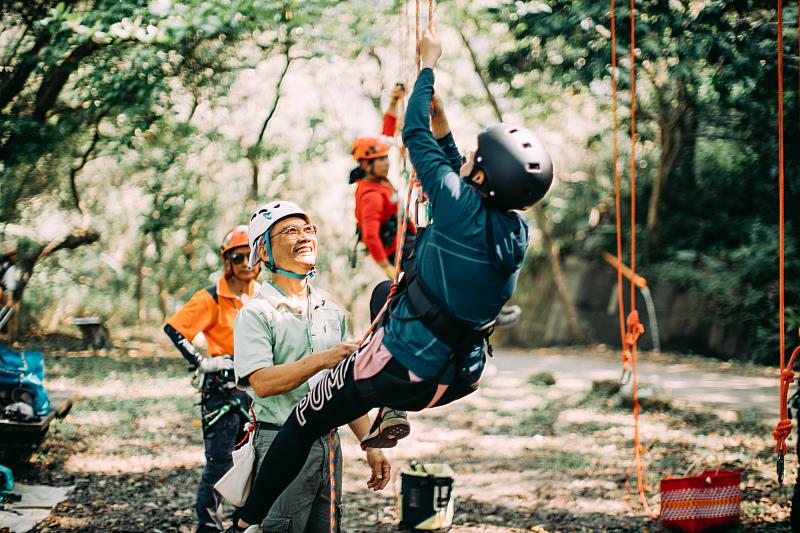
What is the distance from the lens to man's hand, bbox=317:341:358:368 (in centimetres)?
280

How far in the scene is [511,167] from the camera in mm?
2648

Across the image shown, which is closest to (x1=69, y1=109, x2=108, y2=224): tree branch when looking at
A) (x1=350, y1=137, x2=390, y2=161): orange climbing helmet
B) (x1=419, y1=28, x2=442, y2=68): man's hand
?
(x1=350, y1=137, x2=390, y2=161): orange climbing helmet

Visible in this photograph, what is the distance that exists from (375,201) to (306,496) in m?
3.20

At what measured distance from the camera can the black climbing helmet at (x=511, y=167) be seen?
2652 millimetres

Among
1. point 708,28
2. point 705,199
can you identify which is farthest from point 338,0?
point 705,199

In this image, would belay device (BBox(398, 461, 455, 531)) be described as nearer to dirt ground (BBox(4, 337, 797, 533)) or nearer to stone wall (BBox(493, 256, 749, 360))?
dirt ground (BBox(4, 337, 797, 533))

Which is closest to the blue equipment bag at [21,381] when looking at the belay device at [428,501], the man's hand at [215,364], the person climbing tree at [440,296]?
the man's hand at [215,364]

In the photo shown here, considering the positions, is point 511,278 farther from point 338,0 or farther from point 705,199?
point 705,199

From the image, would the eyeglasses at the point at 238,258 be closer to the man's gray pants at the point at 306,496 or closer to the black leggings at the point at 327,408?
the man's gray pants at the point at 306,496

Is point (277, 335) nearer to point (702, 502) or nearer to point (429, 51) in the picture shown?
point (429, 51)

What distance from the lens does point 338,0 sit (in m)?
8.32

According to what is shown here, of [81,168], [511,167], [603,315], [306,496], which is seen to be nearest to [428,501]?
[306,496]

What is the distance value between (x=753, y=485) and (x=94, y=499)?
16.8ft

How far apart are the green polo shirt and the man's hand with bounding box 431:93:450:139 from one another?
853 millimetres
